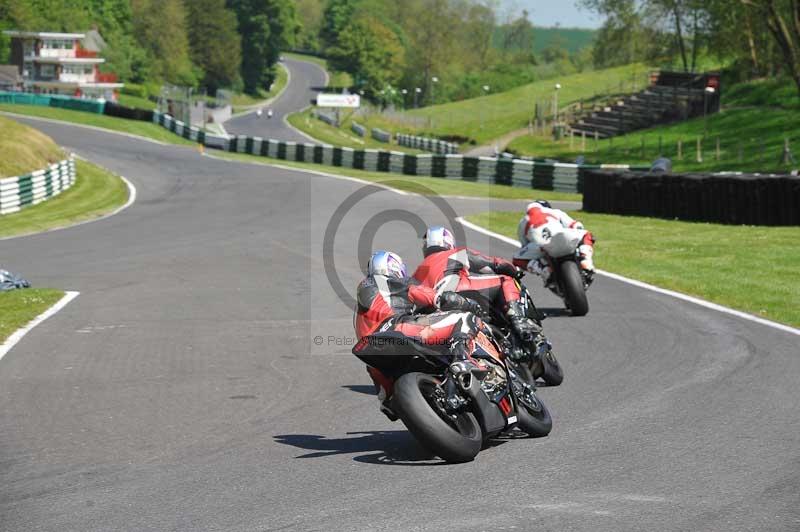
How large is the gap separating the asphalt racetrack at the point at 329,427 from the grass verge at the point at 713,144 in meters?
36.1

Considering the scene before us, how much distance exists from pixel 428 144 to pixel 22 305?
72.0 metres

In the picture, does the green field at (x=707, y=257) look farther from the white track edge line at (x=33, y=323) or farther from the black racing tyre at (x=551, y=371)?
the white track edge line at (x=33, y=323)

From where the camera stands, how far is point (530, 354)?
10344mm

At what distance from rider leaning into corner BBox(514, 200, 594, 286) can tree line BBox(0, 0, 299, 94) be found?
464 ft

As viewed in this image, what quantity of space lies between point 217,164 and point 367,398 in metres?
42.5

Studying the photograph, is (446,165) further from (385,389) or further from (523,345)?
(385,389)

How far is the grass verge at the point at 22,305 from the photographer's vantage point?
1452 centimetres

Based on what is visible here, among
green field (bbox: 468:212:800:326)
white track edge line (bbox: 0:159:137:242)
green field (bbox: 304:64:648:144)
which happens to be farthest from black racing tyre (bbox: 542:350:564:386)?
green field (bbox: 304:64:648:144)

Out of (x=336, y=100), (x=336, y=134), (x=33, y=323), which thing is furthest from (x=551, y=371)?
(x=336, y=100)

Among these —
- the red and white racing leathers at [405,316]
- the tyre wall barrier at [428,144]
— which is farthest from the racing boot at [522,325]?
the tyre wall barrier at [428,144]

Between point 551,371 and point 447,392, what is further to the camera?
point 551,371

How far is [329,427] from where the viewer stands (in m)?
9.16

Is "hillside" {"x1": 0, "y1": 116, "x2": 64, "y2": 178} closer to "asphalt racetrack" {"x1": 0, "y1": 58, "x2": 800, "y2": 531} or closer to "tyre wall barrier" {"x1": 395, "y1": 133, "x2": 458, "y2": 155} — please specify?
"asphalt racetrack" {"x1": 0, "y1": 58, "x2": 800, "y2": 531}

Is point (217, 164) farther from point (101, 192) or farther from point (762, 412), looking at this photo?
point (762, 412)
